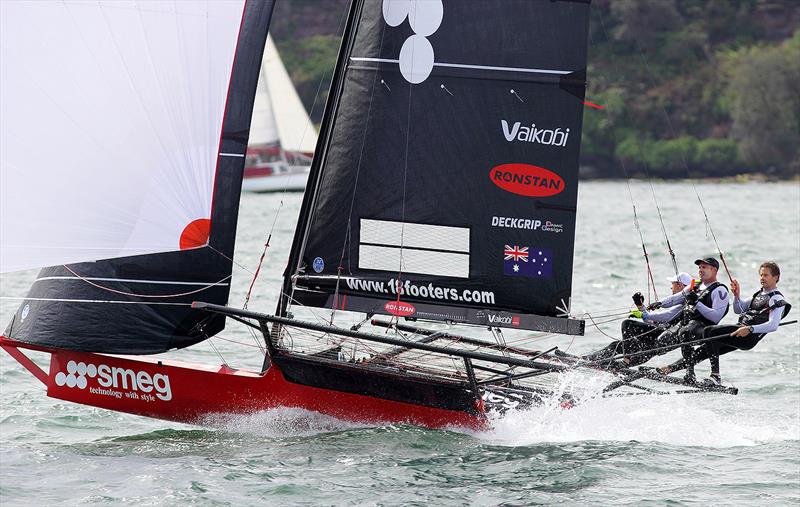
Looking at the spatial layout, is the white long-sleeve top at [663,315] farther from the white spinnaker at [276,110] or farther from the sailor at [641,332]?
the white spinnaker at [276,110]

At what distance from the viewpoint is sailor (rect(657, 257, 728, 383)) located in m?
8.84

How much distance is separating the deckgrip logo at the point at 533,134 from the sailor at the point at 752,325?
1611 mm

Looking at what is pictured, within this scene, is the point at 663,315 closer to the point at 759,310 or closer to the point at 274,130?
the point at 759,310

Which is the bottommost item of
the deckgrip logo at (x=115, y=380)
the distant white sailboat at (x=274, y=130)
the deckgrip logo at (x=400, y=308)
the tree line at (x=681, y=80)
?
the deckgrip logo at (x=115, y=380)

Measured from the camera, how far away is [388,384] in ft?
28.5

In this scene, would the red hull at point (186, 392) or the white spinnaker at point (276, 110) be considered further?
the white spinnaker at point (276, 110)

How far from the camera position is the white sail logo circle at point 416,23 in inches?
339

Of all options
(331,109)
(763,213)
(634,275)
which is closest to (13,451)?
(331,109)

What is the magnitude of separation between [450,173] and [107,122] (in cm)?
244

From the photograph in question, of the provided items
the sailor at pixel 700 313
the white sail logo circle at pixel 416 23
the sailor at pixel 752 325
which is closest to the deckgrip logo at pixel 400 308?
the white sail logo circle at pixel 416 23

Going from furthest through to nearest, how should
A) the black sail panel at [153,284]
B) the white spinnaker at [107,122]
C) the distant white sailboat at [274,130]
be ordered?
the distant white sailboat at [274,130] → the black sail panel at [153,284] → the white spinnaker at [107,122]

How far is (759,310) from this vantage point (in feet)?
28.6

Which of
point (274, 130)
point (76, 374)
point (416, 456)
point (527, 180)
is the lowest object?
point (416, 456)

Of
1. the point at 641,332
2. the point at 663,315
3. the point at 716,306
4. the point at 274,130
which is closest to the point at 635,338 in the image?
the point at 641,332
